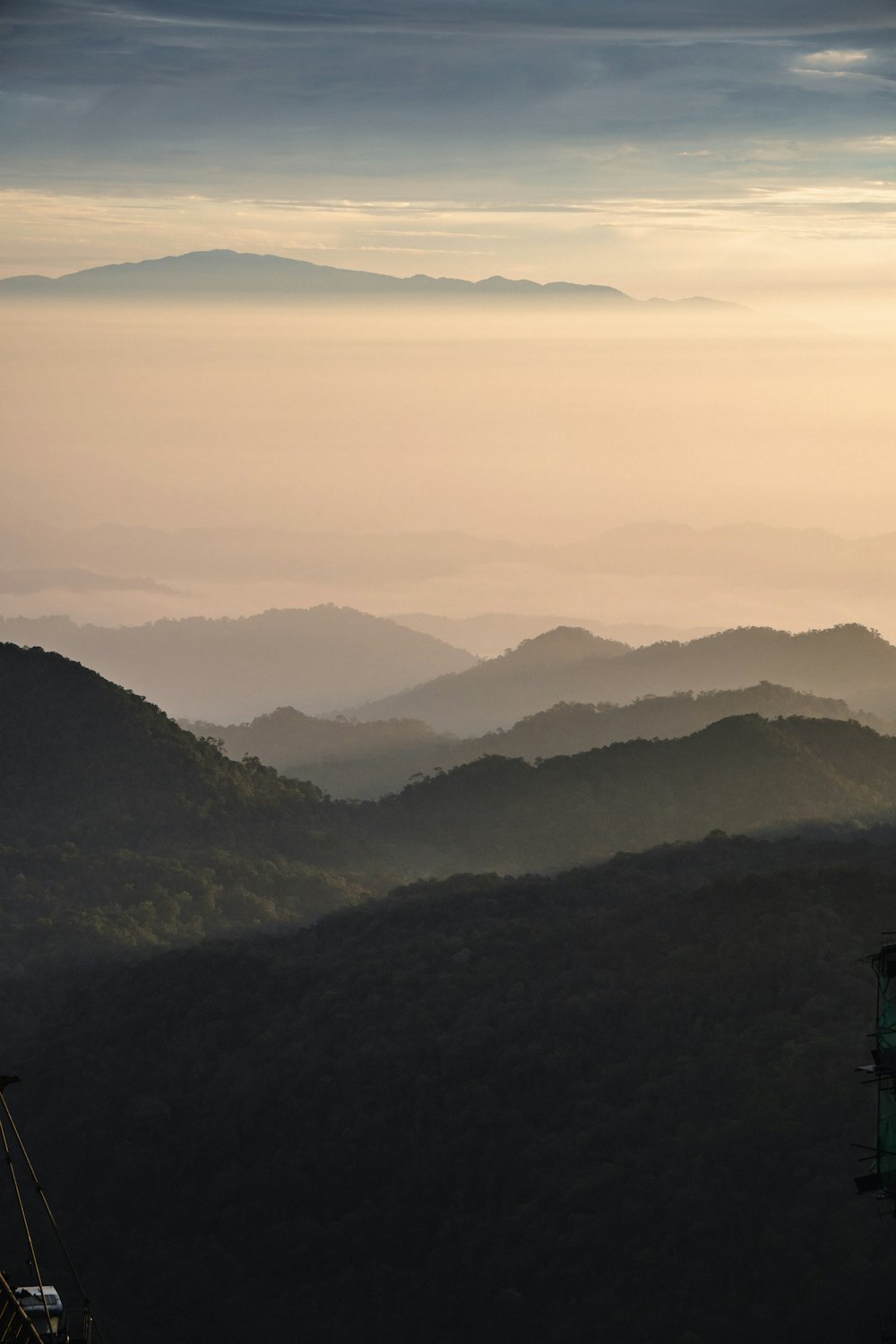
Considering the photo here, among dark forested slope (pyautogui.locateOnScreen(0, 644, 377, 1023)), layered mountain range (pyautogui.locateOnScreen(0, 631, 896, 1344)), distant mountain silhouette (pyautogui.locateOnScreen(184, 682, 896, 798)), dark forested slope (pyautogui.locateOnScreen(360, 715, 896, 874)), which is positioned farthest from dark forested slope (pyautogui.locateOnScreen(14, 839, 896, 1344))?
distant mountain silhouette (pyautogui.locateOnScreen(184, 682, 896, 798))

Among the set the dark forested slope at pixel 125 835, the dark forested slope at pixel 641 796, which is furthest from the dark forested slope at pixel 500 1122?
the dark forested slope at pixel 641 796

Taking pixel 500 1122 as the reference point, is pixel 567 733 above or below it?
above

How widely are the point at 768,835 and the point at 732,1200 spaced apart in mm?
39961

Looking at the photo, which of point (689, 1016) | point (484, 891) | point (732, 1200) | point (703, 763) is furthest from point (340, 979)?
point (703, 763)

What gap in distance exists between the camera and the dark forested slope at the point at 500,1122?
167 ft

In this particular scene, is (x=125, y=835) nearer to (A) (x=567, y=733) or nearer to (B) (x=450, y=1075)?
(B) (x=450, y=1075)

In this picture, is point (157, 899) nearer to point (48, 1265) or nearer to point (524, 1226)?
point (48, 1265)

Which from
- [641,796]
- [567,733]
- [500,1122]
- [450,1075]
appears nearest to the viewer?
[500,1122]

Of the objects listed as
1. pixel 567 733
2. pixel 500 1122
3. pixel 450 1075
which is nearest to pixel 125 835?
pixel 450 1075

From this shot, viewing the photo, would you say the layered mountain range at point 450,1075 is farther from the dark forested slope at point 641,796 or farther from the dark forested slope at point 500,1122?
the dark forested slope at point 641,796

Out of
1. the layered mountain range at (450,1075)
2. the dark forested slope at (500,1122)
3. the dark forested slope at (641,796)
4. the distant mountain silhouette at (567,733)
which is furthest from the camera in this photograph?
the distant mountain silhouette at (567,733)

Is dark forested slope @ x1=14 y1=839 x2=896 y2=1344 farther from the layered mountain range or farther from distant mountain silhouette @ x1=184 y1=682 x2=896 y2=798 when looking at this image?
distant mountain silhouette @ x1=184 y1=682 x2=896 y2=798

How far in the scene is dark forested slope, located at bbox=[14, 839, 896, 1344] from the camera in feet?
167

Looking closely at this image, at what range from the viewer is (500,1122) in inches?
2357
